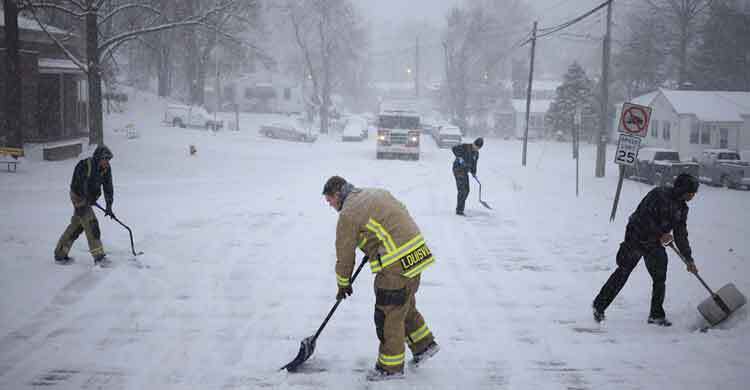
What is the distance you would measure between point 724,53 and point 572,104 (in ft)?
44.5

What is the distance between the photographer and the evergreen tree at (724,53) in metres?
52.4

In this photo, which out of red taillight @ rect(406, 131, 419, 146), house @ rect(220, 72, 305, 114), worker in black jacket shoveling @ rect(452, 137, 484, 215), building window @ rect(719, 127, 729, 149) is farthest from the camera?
house @ rect(220, 72, 305, 114)

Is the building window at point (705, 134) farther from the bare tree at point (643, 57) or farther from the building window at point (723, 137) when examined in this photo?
the bare tree at point (643, 57)

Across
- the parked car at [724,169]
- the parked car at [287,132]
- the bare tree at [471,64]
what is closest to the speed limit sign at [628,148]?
the parked car at [724,169]

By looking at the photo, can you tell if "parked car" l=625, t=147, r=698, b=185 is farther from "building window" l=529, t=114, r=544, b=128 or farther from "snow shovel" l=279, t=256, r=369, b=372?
"building window" l=529, t=114, r=544, b=128

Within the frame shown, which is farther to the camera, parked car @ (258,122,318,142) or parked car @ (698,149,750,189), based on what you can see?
parked car @ (258,122,318,142)

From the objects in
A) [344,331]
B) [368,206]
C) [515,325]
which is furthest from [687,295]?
[368,206]

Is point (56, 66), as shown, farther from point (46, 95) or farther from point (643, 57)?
→ point (643, 57)

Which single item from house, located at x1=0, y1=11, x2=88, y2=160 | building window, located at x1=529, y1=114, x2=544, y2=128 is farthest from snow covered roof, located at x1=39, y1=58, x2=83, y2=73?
building window, located at x1=529, y1=114, x2=544, y2=128

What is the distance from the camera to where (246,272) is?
938 cm

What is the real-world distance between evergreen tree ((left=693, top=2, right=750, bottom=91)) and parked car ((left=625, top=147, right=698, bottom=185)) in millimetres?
31166

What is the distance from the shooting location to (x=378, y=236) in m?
5.35

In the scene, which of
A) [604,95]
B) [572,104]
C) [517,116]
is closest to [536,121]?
[517,116]

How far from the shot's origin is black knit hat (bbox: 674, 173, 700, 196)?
657cm
